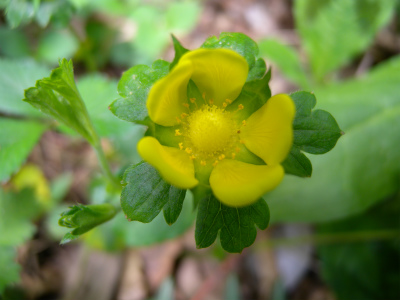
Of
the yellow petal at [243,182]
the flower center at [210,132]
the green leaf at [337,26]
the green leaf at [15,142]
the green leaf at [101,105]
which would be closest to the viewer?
the yellow petal at [243,182]

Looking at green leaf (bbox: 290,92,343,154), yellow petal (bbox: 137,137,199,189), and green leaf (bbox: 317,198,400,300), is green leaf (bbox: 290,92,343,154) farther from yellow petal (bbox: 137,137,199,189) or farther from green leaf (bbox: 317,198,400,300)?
green leaf (bbox: 317,198,400,300)

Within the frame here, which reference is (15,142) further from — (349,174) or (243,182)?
(349,174)

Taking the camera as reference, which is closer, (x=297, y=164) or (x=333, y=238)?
(x=297, y=164)

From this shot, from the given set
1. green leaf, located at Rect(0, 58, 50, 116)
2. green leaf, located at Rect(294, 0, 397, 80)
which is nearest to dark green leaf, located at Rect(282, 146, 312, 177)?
green leaf, located at Rect(0, 58, 50, 116)

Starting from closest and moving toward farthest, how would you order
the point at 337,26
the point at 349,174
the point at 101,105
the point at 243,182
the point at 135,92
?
the point at 243,182
the point at 135,92
the point at 101,105
the point at 349,174
the point at 337,26

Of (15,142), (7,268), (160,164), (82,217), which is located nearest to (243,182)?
(160,164)

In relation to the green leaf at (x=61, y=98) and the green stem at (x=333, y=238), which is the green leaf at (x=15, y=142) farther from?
the green stem at (x=333, y=238)

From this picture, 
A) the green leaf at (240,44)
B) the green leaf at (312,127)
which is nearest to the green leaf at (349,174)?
the green leaf at (312,127)
